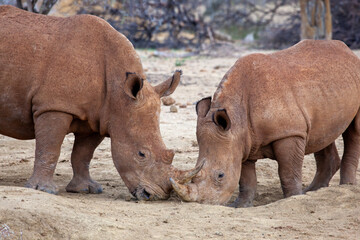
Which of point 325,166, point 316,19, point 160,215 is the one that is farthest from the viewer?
point 316,19

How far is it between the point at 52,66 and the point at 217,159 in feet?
6.33

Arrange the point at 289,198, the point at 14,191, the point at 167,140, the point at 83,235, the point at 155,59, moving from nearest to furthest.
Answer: the point at 83,235, the point at 14,191, the point at 289,198, the point at 167,140, the point at 155,59

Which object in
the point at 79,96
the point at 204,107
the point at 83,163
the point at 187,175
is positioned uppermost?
the point at 79,96

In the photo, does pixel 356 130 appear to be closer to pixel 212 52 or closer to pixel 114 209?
pixel 114 209

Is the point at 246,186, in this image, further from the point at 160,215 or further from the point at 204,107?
the point at 160,215

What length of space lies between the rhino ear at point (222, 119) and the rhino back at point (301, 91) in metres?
0.31

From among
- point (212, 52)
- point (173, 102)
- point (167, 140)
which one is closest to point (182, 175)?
point (167, 140)

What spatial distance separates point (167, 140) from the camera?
10.0 metres

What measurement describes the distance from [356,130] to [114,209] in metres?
3.40

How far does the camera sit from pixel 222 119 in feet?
22.1

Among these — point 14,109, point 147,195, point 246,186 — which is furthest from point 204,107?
point 14,109

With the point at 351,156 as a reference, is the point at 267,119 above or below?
above

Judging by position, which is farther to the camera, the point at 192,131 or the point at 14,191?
the point at 192,131

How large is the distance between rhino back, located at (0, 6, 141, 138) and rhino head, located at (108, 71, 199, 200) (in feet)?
0.81
